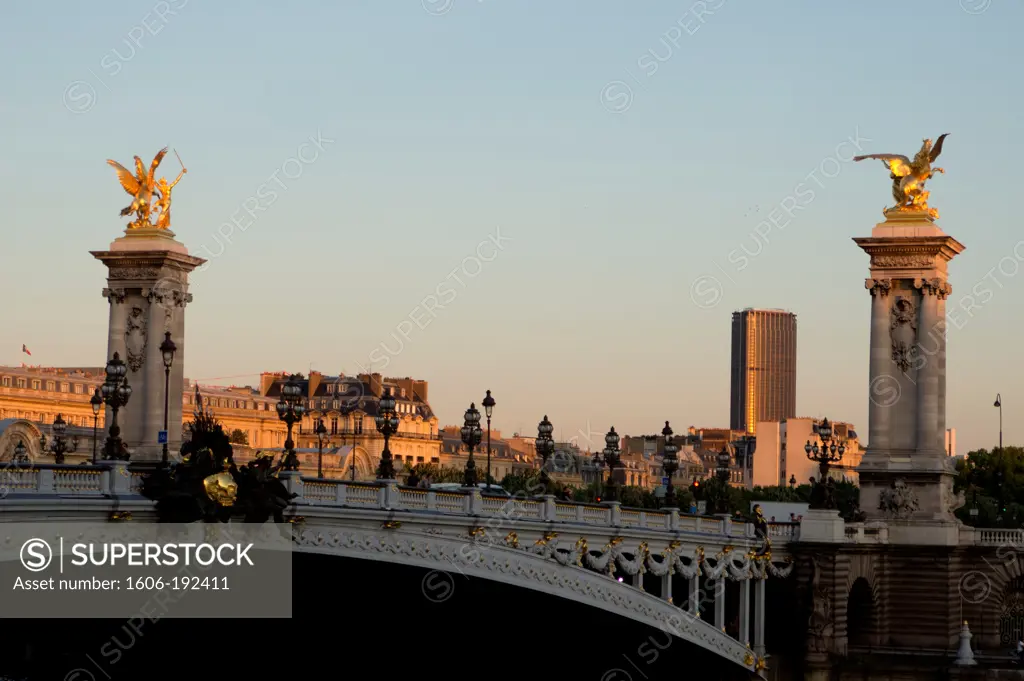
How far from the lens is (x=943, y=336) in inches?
3046

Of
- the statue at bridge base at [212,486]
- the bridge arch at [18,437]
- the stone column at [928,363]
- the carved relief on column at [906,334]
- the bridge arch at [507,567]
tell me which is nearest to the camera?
the statue at bridge base at [212,486]

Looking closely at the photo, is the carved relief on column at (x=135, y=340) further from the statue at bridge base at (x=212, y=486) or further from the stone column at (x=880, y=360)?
the statue at bridge base at (x=212, y=486)

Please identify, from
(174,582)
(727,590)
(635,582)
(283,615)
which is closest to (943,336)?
(727,590)

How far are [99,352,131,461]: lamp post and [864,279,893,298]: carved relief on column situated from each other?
34471 millimetres

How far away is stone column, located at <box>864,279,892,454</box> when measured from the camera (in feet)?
254

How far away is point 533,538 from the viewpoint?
5544 cm

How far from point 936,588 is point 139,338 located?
1142 inches

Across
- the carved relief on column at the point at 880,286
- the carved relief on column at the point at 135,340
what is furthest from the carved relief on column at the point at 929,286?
the carved relief on column at the point at 135,340

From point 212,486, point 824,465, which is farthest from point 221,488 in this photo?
point 824,465

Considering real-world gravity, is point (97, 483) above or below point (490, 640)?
above

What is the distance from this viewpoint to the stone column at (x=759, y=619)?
232 ft

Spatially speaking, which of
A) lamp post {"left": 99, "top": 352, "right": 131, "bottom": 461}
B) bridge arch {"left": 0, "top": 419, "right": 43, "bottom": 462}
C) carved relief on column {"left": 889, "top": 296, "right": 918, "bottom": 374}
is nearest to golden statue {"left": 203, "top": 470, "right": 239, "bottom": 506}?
lamp post {"left": 99, "top": 352, "right": 131, "bottom": 461}

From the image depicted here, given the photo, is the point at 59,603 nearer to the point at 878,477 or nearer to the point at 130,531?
the point at 130,531

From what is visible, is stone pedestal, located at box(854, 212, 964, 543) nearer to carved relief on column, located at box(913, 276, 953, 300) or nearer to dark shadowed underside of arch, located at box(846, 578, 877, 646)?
carved relief on column, located at box(913, 276, 953, 300)
